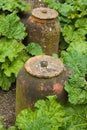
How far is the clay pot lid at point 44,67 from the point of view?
3562 mm

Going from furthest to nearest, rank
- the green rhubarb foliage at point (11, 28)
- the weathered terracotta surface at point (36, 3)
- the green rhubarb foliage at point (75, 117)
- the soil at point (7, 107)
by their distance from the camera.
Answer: the weathered terracotta surface at point (36, 3)
the green rhubarb foliage at point (11, 28)
the soil at point (7, 107)
the green rhubarb foliage at point (75, 117)

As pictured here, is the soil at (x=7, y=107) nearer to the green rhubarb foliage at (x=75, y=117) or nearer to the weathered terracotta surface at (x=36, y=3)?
the green rhubarb foliage at (x=75, y=117)

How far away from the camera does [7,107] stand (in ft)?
15.0

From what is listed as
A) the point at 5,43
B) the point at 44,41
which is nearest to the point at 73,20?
the point at 44,41

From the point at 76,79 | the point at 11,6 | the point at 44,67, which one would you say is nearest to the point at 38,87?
the point at 44,67

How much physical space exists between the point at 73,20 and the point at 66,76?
99.4 inches

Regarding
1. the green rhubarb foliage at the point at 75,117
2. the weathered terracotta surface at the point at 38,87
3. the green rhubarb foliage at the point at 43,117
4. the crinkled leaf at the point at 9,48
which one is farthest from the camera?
the crinkled leaf at the point at 9,48

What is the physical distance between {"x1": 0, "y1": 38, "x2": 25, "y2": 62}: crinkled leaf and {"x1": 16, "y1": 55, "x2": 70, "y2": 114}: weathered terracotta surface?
98cm

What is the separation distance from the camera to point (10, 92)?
4.85m

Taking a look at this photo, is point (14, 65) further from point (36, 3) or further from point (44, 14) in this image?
point (36, 3)

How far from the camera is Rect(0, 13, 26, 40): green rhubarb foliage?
4.86 meters

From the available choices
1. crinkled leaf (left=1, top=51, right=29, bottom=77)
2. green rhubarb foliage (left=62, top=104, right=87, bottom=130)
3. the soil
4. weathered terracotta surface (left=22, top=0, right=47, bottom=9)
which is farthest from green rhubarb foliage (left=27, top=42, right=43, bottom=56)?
weathered terracotta surface (left=22, top=0, right=47, bottom=9)

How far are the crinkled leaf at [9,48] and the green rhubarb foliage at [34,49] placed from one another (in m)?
0.19

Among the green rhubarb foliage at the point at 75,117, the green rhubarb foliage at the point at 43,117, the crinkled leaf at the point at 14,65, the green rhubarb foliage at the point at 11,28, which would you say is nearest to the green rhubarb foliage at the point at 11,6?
the green rhubarb foliage at the point at 11,28
